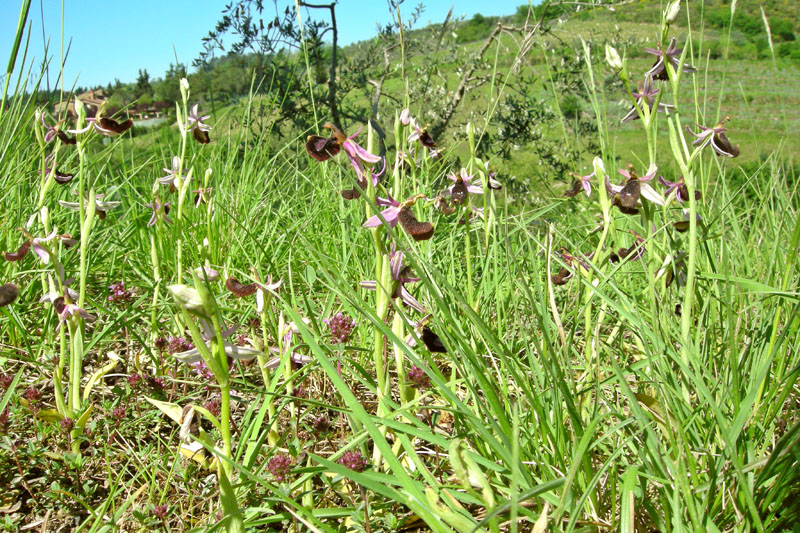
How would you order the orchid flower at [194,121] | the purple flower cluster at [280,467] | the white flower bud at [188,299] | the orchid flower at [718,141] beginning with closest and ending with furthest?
the white flower bud at [188,299], the purple flower cluster at [280,467], the orchid flower at [718,141], the orchid flower at [194,121]

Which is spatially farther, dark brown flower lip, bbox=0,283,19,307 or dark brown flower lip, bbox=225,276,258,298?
dark brown flower lip, bbox=225,276,258,298

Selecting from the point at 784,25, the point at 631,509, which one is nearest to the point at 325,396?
the point at 631,509

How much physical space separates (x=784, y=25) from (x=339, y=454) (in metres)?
21.0

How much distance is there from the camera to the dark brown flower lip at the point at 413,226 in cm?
125

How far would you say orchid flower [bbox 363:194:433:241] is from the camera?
4.09ft

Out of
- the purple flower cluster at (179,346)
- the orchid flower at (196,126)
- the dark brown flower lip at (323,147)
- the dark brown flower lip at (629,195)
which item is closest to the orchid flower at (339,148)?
the dark brown flower lip at (323,147)

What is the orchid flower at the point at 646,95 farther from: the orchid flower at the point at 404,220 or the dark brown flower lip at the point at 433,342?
the dark brown flower lip at the point at 433,342

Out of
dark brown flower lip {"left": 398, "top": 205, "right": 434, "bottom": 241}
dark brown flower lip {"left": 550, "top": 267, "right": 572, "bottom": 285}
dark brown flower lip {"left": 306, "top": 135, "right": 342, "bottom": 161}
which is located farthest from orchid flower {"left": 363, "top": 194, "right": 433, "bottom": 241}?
dark brown flower lip {"left": 550, "top": 267, "right": 572, "bottom": 285}

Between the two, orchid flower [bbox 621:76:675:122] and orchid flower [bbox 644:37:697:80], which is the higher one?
orchid flower [bbox 644:37:697:80]

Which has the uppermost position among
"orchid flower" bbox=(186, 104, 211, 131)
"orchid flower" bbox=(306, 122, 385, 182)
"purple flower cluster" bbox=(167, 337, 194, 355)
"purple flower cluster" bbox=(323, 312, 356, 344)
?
"orchid flower" bbox=(186, 104, 211, 131)

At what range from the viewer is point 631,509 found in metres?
1.00

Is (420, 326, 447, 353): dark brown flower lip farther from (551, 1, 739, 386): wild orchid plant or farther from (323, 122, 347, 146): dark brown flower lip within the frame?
(323, 122, 347, 146): dark brown flower lip

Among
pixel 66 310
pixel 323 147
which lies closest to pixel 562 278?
pixel 323 147

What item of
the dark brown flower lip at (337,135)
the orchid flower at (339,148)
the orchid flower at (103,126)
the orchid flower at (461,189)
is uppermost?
the orchid flower at (103,126)
